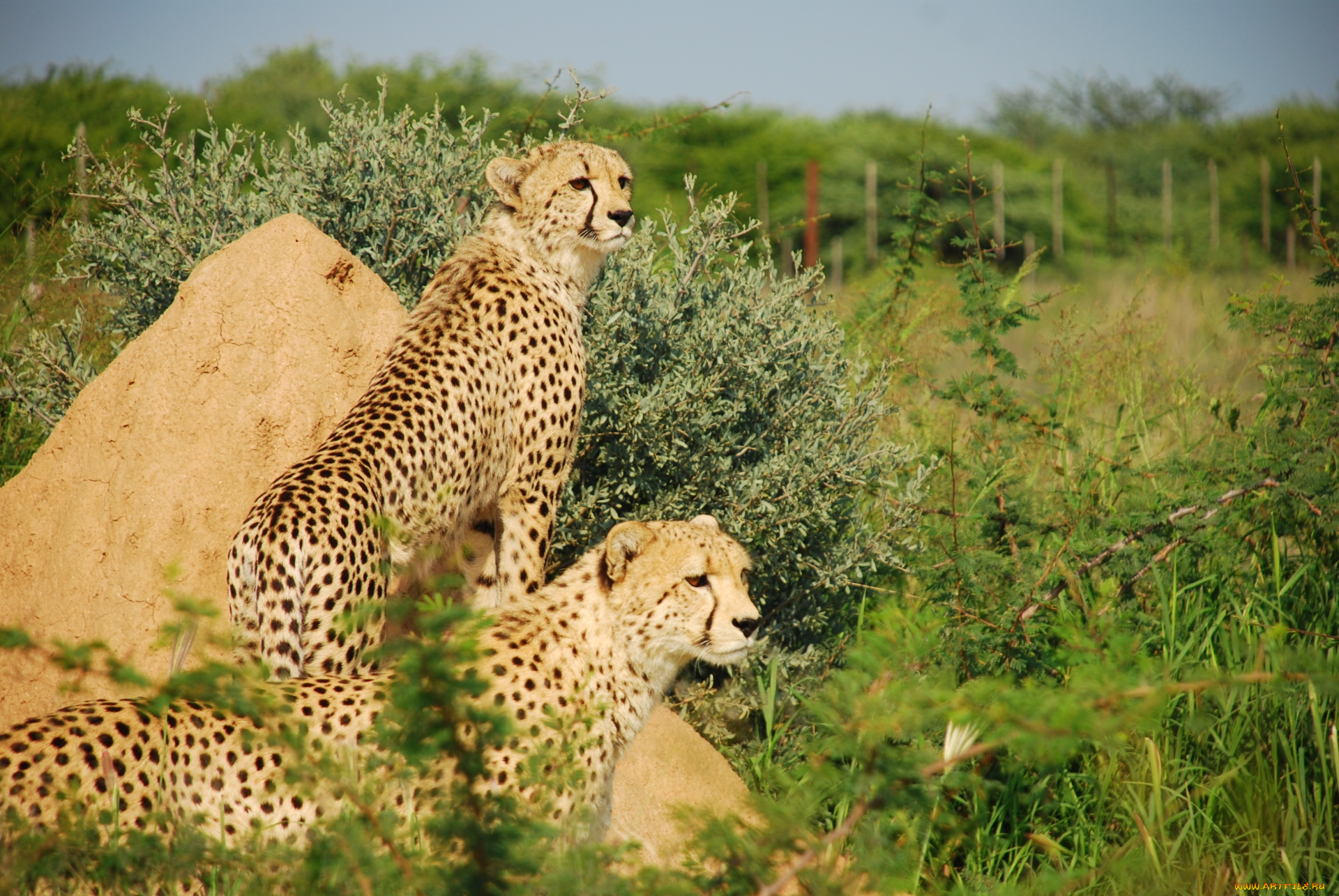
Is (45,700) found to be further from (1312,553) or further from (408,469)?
(1312,553)

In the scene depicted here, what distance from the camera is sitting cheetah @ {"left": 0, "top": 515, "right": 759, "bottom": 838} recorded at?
2.30 metres

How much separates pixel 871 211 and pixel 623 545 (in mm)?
19961

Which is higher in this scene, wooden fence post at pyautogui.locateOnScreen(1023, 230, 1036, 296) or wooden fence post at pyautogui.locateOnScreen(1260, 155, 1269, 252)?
wooden fence post at pyautogui.locateOnScreen(1260, 155, 1269, 252)

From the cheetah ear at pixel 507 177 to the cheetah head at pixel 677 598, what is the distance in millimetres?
1566

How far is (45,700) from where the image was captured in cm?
342

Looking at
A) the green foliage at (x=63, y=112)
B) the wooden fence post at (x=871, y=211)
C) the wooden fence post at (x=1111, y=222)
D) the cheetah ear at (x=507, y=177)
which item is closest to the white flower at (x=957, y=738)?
the cheetah ear at (x=507, y=177)

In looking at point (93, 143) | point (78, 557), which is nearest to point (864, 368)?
point (78, 557)

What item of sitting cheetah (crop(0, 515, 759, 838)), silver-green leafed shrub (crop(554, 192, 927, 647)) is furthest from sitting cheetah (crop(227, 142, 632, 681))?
silver-green leafed shrub (crop(554, 192, 927, 647))

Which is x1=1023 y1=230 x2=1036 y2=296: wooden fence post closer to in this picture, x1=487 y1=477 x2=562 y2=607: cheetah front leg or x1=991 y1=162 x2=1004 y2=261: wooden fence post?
x1=991 y1=162 x2=1004 y2=261: wooden fence post

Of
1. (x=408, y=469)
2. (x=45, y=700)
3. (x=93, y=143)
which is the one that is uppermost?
(x=93, y=143)

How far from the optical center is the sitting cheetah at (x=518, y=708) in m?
2.30

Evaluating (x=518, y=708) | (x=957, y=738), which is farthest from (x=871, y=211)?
(x=518, y=708)

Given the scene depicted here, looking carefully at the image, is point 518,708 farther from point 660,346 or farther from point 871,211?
point 871,211

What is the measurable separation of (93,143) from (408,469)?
9.92 m
